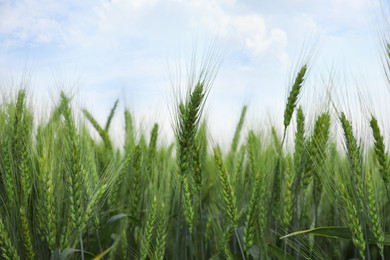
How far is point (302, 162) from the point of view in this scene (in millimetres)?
2283

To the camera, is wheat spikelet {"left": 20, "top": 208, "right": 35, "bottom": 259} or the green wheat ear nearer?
wheat spikelet {"left": 20, "top": 208, "right": 35, "bottom": 259}

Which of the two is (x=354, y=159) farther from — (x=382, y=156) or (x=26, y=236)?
(x=26, y=236)

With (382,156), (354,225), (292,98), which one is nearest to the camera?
(354,225)

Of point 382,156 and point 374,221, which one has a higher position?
point 382,156

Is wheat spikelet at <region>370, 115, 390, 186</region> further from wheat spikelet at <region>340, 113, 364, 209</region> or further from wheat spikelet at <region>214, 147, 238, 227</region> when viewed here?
wheat spikelet at <region>214, 147, 238, 227</region>

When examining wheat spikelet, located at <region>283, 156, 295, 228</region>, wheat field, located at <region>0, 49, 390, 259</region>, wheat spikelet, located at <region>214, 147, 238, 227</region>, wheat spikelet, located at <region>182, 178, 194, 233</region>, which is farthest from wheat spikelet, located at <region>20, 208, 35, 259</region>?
wheat spikelet, located at <region>283, 156, 295, 228</region>

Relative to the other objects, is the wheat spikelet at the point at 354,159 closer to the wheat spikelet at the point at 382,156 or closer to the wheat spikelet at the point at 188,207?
the wheat spikelet at the point at 382,156

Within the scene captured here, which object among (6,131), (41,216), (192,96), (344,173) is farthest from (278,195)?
(6,131)

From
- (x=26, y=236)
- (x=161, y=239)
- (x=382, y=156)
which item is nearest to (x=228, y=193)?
(x=161, y=239)

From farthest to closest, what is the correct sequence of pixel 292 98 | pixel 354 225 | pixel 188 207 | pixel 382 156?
1. pixel 292 98
2. pixel 188 207
3. pixel 382 156
4. pixel 354 225

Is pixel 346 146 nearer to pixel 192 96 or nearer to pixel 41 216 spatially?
pixel 192 96

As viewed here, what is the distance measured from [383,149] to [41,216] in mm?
1298

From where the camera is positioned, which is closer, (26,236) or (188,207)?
(26,236)

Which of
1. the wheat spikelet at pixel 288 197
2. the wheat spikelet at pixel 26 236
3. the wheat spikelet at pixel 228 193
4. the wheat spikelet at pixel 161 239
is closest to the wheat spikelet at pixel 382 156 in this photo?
the wheat spikelet at pixel 288 197
